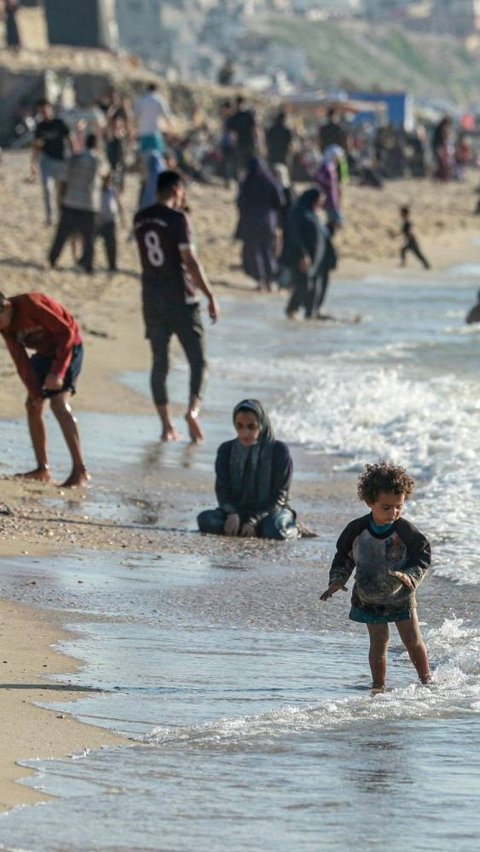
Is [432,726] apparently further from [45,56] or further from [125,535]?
[45,56]

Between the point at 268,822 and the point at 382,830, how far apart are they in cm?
28

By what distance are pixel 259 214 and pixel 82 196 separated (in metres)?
1.93

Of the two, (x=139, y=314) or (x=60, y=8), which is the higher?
(x=60, y=8)

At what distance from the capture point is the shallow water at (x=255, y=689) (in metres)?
4.69

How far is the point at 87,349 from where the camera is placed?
15.1m

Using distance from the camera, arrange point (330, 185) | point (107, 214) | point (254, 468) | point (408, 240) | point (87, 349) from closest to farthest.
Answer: point (254, 468), point (87, 349), point (107, 214), point (330, 185), point (408, 240)

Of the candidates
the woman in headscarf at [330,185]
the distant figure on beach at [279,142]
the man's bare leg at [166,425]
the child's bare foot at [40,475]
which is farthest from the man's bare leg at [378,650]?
the distant figure on beach at [279,142]

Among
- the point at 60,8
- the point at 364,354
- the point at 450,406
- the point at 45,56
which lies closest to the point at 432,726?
the point at 450,406

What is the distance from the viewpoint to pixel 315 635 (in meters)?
6.81

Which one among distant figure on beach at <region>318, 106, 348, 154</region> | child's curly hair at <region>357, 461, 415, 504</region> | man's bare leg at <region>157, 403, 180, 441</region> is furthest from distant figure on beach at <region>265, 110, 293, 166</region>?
child's curly hair at <region>357, 461, 415, 504</region>

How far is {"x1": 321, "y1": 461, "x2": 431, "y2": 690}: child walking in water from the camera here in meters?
5.96

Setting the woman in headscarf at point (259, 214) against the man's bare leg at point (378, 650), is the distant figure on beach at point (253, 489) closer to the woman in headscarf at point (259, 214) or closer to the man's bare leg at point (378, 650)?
the man's bare leg at point (378, 650)

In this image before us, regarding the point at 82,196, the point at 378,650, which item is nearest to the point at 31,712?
the point at 378,650

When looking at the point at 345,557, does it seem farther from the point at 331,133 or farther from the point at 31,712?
the point at 331,133
